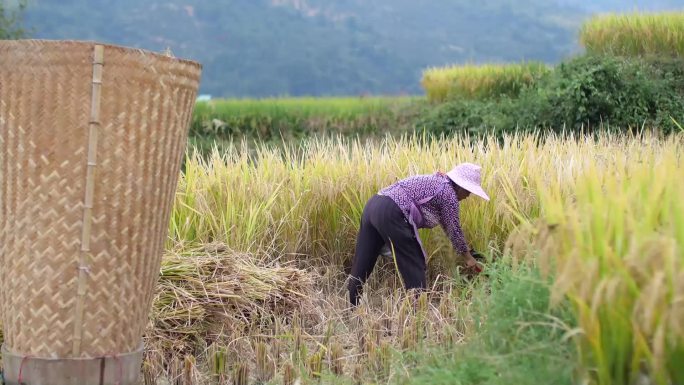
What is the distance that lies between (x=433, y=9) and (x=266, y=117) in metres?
83.0

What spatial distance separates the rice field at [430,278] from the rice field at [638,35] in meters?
5.96

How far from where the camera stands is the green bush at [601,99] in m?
10.1

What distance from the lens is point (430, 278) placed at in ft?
17.7

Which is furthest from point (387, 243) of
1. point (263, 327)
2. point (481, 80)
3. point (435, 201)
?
point (481, 80)

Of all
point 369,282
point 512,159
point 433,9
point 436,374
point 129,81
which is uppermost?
point 433,9

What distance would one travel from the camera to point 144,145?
3.01 metres

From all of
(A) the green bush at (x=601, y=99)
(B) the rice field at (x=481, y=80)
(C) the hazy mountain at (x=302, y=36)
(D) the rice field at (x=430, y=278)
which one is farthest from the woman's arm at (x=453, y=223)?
(C) the hazy mountain at (x=302, y=36)

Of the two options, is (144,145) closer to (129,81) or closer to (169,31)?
(129,81)

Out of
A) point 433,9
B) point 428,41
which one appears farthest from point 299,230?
point 433,9

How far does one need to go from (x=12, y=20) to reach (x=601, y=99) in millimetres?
10430

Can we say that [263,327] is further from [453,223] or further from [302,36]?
[302,36]

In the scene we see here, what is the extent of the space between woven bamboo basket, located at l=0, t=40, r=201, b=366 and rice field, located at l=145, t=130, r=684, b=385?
0.75m

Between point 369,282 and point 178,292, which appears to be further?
point 369,282

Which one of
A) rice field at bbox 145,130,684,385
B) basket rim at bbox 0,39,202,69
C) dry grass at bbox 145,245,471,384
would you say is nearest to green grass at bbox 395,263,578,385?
rice field at bbox 145,130,684,385
